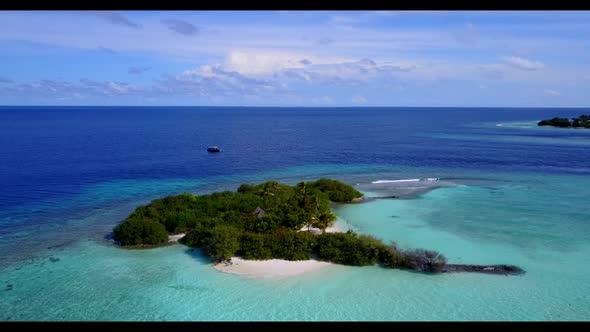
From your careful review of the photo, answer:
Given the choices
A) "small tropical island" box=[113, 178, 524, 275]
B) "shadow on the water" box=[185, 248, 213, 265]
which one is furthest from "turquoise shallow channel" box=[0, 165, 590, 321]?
"small tropical island" box=[113, 178, 524, 275]

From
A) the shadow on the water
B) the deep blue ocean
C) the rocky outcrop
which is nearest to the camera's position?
the deep blue ocean

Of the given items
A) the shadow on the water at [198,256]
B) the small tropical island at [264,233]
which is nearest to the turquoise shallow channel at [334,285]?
the shadow on the water at [198,256]

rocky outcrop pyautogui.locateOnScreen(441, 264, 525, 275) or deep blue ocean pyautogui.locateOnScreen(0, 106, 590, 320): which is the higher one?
deep blue ocean pyautogui.locateOnScreen(0, 106, 590, 320)

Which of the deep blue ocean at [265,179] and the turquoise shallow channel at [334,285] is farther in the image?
the deep blue ocean at [265,179]

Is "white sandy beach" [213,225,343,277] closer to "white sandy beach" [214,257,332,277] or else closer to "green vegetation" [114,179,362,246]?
"white sandy beach" [214,257,332,277]

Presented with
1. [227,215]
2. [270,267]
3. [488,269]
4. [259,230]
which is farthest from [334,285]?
[227,215]

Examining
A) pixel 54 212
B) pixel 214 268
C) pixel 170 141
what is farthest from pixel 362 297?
Result: pixel 170 141

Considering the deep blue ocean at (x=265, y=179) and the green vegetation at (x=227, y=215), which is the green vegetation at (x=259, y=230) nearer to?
the green vegetation at (x=227, y=215)
